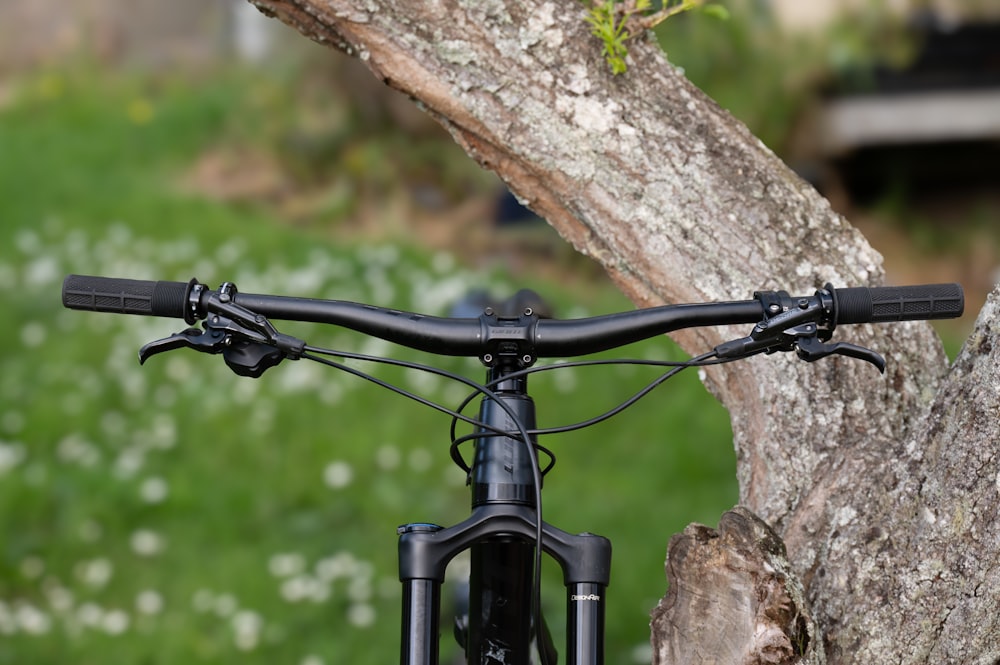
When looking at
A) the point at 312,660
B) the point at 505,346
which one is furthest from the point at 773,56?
the point at 505,346

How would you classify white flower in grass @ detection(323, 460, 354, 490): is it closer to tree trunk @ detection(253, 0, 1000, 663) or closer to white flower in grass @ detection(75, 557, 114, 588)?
white flower in grass @ detection(75, 557, 114, 588)

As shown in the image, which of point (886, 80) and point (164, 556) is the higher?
point (886, 80)

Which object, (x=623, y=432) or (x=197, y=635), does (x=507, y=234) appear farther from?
(x=197, y=635)

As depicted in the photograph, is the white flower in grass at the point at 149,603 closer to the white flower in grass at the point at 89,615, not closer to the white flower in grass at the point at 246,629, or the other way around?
the white flower in grass at the point at 89,615

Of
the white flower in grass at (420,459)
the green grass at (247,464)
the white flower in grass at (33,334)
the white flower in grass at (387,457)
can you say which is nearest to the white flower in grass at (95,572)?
the green grass at (247,464)

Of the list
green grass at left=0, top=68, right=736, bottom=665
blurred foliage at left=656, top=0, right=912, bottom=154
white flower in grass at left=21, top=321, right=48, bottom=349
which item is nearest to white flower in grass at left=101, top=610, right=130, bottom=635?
green grass at left=0, top=68, right=736, bottom=665

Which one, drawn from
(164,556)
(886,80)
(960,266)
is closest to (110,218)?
(164,556)

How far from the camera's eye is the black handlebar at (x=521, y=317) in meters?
1.36

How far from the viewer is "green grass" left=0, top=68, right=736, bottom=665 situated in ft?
12.4

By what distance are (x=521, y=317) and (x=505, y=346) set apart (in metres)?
0.04

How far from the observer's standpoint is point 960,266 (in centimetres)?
644

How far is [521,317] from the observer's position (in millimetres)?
1410

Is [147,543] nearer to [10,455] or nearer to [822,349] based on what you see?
[10,455]

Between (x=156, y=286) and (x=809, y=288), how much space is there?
39.7 inches
